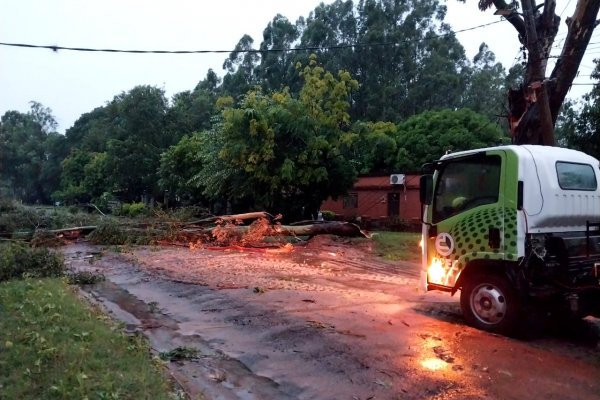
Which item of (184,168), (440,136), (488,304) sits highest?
(440,136)

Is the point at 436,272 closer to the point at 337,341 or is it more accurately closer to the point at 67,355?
the point at 337,341

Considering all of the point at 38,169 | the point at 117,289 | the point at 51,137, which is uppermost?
the point at 51,137

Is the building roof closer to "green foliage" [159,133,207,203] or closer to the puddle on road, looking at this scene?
"green foliage" [159,133,207,203]

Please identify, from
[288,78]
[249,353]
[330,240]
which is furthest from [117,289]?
Answer: [288,78]

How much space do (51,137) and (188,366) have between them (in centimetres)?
8002

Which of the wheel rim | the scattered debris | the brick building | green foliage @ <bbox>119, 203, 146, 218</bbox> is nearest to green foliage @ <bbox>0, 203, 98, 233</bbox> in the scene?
green foliage @ <bbox>119, 203, 146, 218</bbox>

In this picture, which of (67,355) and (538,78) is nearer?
(67,355)

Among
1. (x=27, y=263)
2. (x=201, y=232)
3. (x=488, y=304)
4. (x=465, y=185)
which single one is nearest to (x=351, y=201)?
(x=201, y=232)

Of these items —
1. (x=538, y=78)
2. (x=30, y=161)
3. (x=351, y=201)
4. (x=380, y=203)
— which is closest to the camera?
(x=538, y=78)

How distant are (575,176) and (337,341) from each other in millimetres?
3839

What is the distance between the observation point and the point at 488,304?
6703mm

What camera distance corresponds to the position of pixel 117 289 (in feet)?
34.9

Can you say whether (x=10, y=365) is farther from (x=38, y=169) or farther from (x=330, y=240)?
(x=38, y=169)

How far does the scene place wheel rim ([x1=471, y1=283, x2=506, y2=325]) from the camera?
6578 mm
